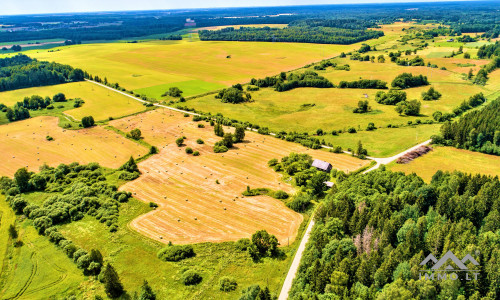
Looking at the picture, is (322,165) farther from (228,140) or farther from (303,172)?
(228,140)

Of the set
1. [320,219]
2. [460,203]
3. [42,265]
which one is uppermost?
[460,203]

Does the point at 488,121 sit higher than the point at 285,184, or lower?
higher

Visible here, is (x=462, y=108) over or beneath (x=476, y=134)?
beneath

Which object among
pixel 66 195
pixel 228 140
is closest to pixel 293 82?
pixel 228 140

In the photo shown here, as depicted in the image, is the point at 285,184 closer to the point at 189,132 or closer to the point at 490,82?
the point at 189,132

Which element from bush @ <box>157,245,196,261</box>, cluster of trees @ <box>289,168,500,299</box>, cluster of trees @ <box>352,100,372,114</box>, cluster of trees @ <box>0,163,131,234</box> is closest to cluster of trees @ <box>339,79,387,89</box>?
cluster of trees @ <box>352,100,372,114</box>

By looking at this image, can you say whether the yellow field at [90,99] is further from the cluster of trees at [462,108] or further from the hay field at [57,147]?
the cluster of trees at [462,108]

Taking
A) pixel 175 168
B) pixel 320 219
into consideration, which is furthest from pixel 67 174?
pixel 320 219
